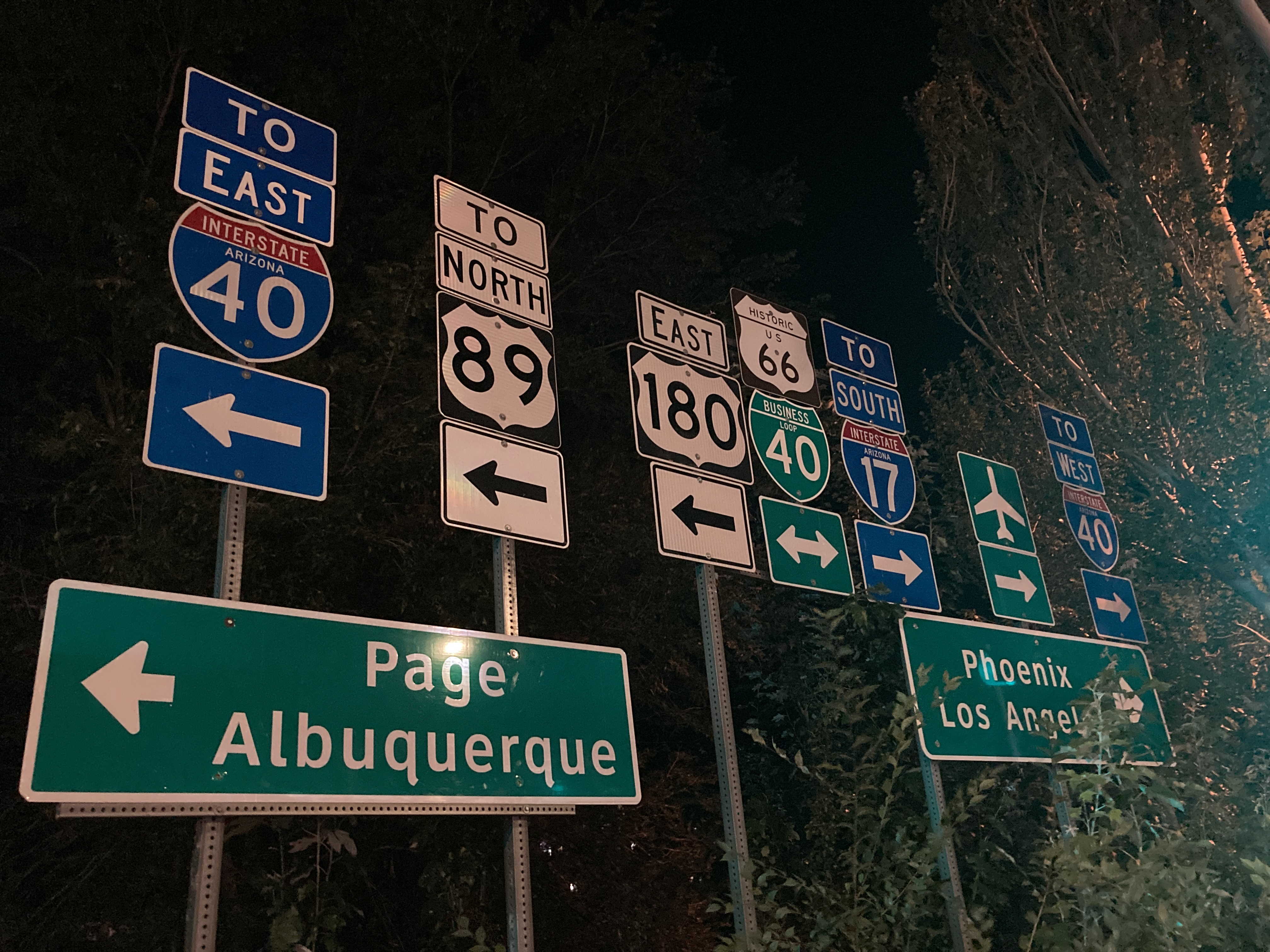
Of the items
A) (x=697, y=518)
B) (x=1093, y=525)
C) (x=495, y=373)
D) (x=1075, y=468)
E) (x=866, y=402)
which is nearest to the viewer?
(x=495, y=373)

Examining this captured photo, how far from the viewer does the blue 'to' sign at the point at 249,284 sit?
3502mm

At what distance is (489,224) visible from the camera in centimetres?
466

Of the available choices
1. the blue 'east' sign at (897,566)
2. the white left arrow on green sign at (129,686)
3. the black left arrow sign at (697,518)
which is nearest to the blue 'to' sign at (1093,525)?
the blue 'east' sign at (897,566)

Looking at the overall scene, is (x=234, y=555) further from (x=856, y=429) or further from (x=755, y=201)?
(x=755, y=201)

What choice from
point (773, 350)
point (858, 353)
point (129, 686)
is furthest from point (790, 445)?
point (129, 686)

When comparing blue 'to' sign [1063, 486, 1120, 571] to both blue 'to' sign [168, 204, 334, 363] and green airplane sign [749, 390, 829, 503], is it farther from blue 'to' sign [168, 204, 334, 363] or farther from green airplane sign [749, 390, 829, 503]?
blue 'to' sign [168, 204, 334, 363]

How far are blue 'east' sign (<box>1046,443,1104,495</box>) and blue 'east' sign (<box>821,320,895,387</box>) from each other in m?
2.00

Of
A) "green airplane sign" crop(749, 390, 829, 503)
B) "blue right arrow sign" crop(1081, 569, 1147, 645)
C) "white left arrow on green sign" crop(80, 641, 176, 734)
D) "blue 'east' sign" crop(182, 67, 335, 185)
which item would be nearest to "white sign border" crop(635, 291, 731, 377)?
"green airplane sign" crop(749, 390, 829, 503)

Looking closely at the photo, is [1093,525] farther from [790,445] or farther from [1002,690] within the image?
[790,445]

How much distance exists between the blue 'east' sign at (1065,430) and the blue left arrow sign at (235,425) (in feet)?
21.3

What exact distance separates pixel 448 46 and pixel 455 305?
703 cm

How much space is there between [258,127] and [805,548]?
321 centimetres

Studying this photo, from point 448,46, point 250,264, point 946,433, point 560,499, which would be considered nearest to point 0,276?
point 448,46

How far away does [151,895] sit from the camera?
24.8ft
